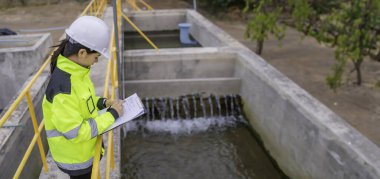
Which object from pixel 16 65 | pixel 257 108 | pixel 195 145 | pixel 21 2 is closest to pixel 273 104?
pixel 257 108

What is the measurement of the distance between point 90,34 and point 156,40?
992 cm

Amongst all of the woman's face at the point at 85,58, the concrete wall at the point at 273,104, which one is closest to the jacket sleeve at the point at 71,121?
the woman's face at the point at 85,58

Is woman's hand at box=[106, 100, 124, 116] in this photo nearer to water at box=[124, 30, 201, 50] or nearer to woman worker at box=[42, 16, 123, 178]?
woman worker at box=[42, 16, 123, 178]

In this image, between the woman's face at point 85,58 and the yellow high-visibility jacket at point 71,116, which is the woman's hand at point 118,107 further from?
the woman's face at point 85,58

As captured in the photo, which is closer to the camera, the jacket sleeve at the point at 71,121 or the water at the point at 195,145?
the jacket sleeve at the point at 71,121

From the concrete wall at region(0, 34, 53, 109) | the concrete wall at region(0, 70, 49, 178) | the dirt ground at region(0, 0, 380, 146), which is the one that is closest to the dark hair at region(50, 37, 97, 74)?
the concrete wall at region(0, 70, 49, 178)

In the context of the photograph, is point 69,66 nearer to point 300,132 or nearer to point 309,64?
point 300,132

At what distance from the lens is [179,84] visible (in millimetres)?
7012

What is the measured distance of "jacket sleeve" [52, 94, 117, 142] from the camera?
1966 millimetres

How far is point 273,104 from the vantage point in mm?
5504

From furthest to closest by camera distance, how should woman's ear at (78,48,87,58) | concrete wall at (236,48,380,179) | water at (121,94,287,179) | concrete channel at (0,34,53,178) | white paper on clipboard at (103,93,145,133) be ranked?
water at (121,94,287,179) → concrete channel at (0,34,53,178) → concrete wall at (236,48,380,179) → white paper on clipboard at (103,93,145,133) → woman's ear at (78,48,87,58)

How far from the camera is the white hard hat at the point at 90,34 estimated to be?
6.84ft

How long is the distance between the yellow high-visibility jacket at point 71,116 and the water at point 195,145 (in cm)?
307

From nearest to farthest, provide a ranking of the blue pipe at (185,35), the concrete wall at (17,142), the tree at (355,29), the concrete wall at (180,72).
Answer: the concrete wall at (17,142), the tree at (355,29), the concrete wall at (180,72), the blue pipe at (185,35)
